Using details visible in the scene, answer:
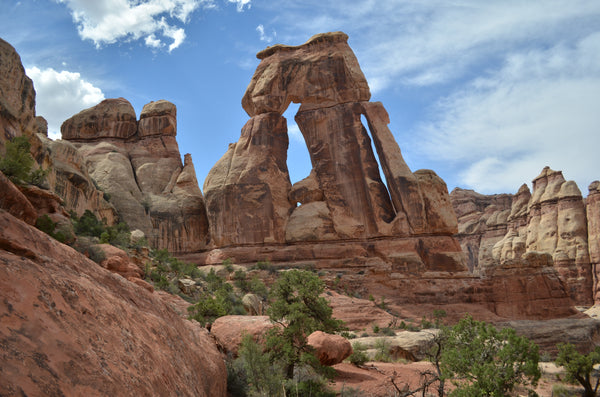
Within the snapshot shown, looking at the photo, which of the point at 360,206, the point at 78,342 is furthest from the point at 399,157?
the point at 78,342

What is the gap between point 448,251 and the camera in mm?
35594

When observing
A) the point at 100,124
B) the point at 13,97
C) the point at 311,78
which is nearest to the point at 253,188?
the point at 311,78

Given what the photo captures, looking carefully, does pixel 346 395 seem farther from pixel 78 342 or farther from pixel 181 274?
pixel 181 274

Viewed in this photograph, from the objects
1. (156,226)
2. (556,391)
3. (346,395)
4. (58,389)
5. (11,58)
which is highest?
(11,58)

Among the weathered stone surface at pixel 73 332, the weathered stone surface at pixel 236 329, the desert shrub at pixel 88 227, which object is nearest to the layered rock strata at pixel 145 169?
the desert shrub at pixel 88 227

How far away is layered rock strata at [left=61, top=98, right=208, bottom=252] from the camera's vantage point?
38375 millimetres

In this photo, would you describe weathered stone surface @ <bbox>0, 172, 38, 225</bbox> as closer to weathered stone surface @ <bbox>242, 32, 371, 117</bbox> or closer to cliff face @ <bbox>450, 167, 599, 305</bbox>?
cliff face @ <bbox>450, 167, 599, 305</bbox>

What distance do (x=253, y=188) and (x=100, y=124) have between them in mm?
19063

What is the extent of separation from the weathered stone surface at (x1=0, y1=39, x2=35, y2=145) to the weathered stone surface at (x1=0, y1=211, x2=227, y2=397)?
1062 centimetres

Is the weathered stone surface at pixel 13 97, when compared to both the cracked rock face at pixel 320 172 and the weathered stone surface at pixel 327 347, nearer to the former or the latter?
the weathered stone surface at pixel 327 347

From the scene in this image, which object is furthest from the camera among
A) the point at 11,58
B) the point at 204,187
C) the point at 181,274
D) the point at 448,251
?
the point at 204,187

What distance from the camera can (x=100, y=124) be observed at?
45188 millimetres

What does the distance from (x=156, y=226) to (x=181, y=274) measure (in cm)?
1626

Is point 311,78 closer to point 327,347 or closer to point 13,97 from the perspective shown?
point 13,97
